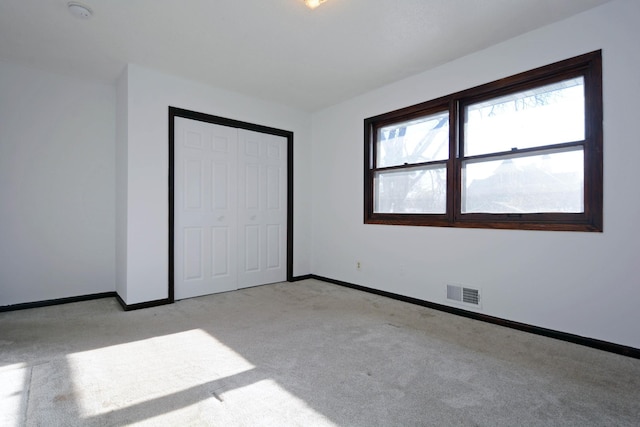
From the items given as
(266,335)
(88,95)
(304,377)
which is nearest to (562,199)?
(304,377)

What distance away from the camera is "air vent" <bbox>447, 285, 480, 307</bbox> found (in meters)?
3.13

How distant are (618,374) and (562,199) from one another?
4.31ft

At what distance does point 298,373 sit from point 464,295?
1975 millimetres

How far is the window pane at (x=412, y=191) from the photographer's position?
11.6ft

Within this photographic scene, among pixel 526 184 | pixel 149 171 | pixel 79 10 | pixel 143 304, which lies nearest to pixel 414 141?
pixel 526 184

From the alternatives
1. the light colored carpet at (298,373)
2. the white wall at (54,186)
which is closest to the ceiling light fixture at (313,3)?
the light colored carpet at (298,373)

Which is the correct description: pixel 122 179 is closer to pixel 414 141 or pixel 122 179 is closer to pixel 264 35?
pixel 264 35

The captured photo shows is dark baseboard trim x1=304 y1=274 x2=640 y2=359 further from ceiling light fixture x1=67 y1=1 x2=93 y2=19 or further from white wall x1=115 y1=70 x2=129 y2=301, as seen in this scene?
ceiling light fixture x1=67 y1=1 x2=93 y2=19

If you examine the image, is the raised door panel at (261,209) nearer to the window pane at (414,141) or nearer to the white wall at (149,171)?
the white wall at (149,171)

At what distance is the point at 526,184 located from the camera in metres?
2.88

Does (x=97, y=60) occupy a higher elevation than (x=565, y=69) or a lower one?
higher

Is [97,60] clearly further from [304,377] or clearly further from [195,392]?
[304,377]

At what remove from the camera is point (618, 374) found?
204 centimetres

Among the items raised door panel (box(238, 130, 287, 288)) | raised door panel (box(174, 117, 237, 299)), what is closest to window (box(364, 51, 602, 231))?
raised door panel (box(238, 130, 287, 288))
